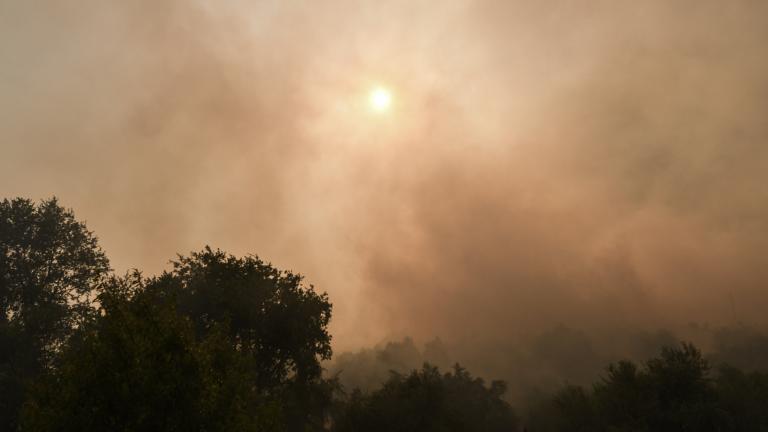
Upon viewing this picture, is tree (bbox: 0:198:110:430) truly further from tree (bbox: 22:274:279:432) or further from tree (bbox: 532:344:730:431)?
tree (bbox: 532:344:730:431)

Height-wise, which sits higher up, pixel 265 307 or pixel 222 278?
pixel 222 278

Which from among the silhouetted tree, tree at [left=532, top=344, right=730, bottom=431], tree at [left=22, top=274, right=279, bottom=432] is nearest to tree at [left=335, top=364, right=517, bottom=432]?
the silhouetted tree

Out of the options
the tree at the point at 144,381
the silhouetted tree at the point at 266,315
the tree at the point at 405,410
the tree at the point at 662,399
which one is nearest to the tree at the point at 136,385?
the tree at the point at 144,381

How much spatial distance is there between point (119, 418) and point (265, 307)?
3003 cm

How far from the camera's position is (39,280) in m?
47.9

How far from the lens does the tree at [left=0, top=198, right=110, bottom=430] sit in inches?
1561

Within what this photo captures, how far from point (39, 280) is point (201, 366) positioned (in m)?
43.1

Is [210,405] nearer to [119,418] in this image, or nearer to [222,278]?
[119,418]

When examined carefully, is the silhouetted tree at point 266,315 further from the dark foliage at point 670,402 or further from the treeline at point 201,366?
the dark foliage at point 670,402

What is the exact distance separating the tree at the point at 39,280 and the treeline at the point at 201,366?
124 mm

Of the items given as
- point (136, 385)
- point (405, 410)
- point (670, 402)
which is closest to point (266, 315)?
point (405, 410)

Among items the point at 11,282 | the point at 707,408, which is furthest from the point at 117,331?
the point at 707,408

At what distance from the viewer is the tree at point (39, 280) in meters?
39.7

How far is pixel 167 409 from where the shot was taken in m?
17.3
